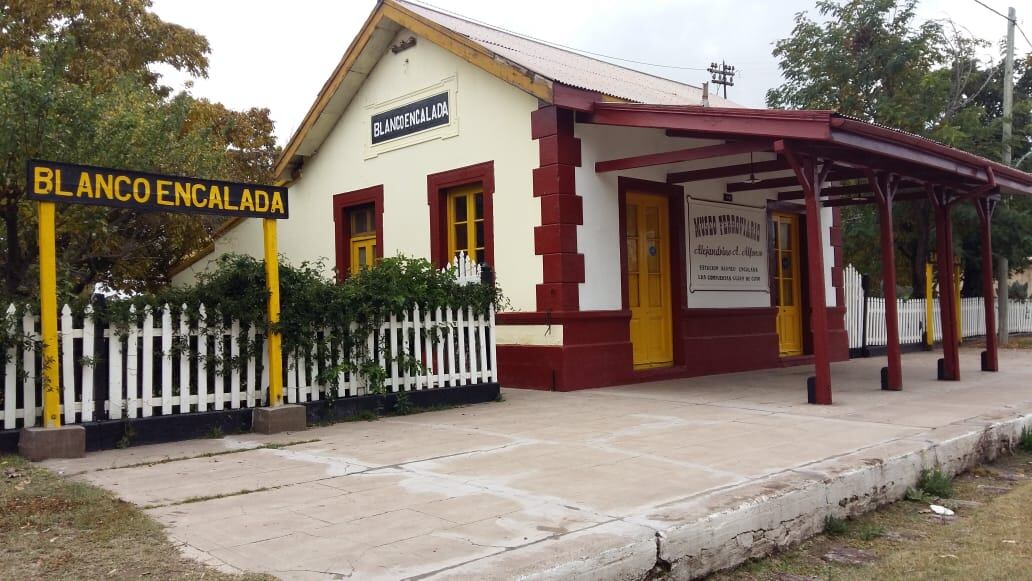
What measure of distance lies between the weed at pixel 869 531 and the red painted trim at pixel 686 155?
5.02 meters

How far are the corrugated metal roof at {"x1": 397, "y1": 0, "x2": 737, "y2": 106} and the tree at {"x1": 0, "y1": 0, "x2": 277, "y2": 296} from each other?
4547 mm

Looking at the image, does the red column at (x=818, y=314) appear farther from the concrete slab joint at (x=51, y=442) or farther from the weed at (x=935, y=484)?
the concrete slab joint at (x=51, y=442)

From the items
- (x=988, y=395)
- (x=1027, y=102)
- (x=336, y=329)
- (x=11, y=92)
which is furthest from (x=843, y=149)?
(x=1027, y=102)

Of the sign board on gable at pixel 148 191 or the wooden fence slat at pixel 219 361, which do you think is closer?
the sign board on gable at pixel 148 191

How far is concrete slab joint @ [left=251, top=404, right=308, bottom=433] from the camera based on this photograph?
7.67 m

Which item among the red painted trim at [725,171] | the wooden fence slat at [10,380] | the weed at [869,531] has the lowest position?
the weed at [869,531]

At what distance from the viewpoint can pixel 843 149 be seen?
9414mm

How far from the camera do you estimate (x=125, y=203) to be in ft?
22.0

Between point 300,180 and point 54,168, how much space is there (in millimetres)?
9723

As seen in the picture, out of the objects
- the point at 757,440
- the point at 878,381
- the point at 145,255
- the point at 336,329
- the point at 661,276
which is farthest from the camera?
the point at 145,255

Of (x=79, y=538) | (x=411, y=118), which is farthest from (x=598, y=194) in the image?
(x=79, y=538)

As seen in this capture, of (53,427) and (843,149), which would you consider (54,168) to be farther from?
(843,149)

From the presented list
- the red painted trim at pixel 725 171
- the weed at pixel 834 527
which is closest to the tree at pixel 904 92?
the red painted trim at pixel 725 171

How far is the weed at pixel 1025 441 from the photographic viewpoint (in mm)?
7647
